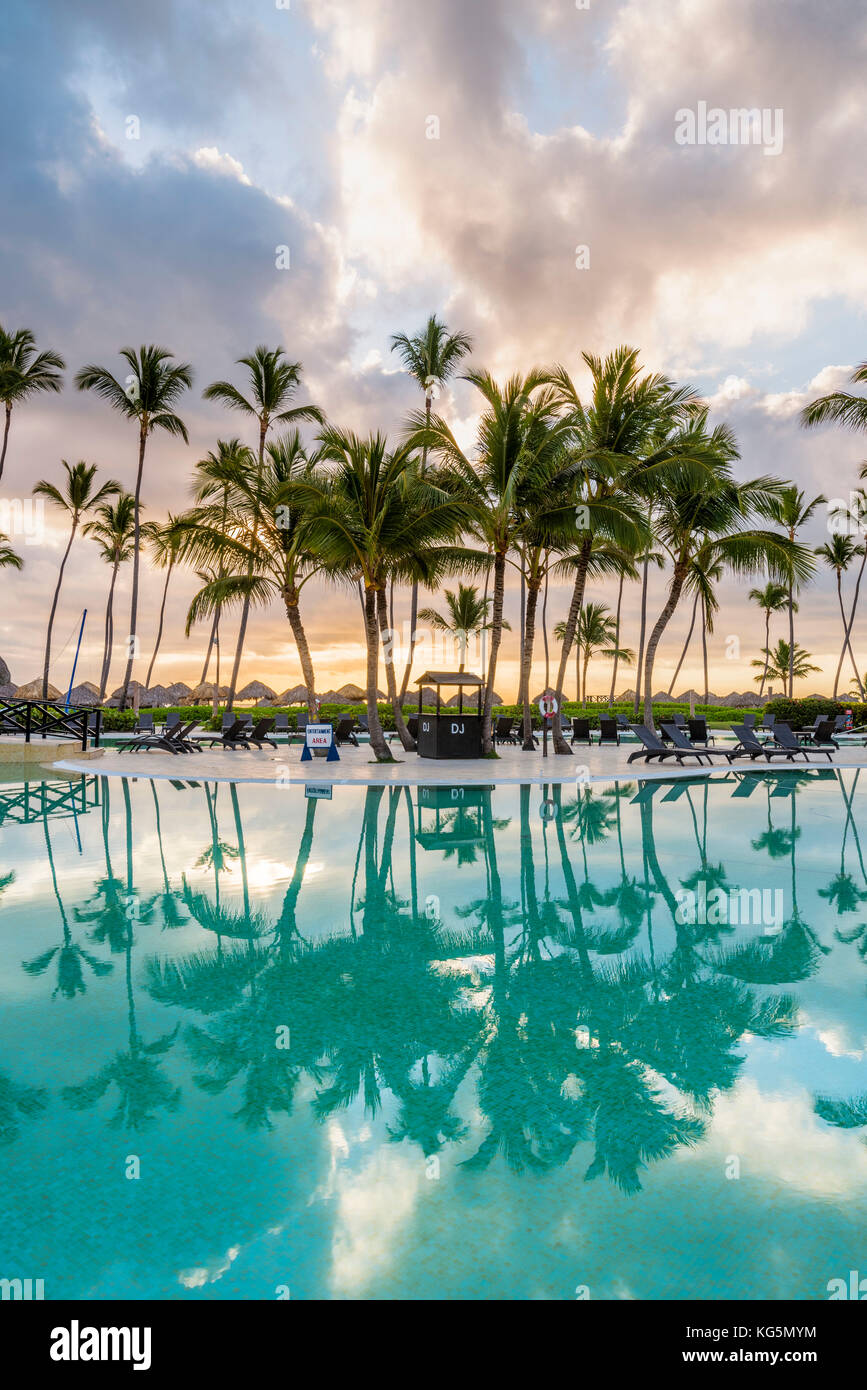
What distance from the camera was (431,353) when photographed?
26781mm

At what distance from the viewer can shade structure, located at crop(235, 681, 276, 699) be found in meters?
49.7

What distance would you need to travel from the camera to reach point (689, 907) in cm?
615

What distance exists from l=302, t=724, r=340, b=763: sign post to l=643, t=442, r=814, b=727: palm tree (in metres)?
10.5

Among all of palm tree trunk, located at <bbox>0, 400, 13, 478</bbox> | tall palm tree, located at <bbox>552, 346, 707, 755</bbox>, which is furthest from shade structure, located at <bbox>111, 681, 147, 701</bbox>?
tall palm tree, located at <bbox>552, 346, 707, 755</bbox>

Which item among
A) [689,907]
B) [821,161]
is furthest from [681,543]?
[689,907]

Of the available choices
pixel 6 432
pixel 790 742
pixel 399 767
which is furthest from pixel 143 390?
pixel 790 742

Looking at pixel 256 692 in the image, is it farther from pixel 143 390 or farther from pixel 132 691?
pixel 143 390

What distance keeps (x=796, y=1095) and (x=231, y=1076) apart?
2537 millimetres

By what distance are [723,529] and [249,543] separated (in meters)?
15.4

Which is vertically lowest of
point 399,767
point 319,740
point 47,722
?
point 399,767

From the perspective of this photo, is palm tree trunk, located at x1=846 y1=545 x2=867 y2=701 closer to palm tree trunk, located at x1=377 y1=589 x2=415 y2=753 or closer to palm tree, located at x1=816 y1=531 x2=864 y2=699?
palm tree, located at x1=816 y1=531 x2=864 y2=699

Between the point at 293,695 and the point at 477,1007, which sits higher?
the point at 293,695

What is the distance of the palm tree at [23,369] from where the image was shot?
2958cm
